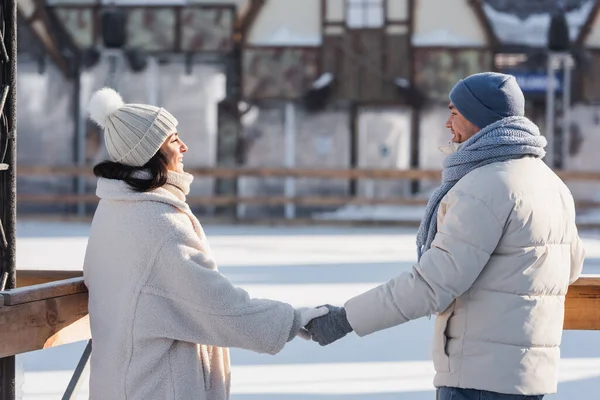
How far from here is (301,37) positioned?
21.9 meters

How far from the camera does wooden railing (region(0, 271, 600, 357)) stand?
10.8ft

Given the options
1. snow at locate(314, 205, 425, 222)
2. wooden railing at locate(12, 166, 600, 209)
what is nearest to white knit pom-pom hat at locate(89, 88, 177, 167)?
wooden railing at locate(12, 166, 600, 209)

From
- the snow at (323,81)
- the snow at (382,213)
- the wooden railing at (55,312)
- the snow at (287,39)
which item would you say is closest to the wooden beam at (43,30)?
the snow at (287,39)

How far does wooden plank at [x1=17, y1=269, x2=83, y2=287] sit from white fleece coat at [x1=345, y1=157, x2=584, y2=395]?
1370 millimetres

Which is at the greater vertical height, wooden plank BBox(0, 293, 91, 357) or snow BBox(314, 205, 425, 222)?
wooden plank BBox(0, 293, 91, 357)

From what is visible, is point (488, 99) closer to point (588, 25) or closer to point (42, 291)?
point (42, 291)

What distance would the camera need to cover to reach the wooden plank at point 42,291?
3287mm

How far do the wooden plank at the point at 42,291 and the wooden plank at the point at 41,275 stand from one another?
296 millimetres

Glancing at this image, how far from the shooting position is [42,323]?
3.45m

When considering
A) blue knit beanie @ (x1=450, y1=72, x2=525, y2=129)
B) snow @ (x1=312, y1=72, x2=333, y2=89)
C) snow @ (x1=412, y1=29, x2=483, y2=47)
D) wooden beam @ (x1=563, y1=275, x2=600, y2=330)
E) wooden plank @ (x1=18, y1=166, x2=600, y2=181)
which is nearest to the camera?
blue knit beanie @ (x1=450, y1=72, x2=525, y2=129)

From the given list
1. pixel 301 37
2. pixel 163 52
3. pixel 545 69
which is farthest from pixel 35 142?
pixel 545 69

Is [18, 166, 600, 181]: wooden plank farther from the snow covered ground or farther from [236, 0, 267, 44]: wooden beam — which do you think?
the snow covered ground

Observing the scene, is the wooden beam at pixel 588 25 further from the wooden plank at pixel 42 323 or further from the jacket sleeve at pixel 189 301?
the jacket sleeve at pixel 189 301

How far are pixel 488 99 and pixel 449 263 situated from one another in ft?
1.55
